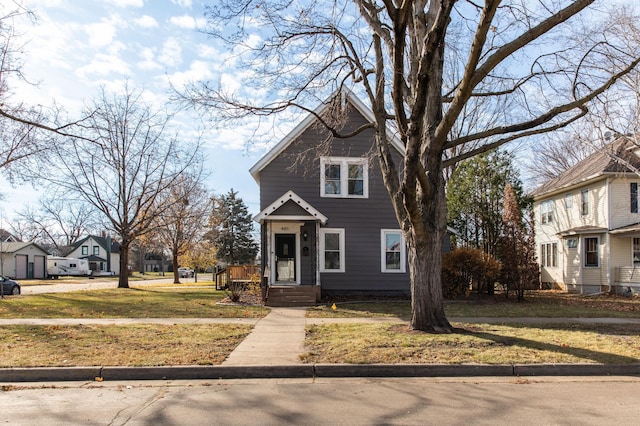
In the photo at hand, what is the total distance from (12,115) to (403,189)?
15205mm

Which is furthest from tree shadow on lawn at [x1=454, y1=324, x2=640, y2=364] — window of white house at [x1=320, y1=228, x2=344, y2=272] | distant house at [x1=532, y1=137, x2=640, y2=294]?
A: distant house at [x1=532, y1=137, x2=640, y2=294]

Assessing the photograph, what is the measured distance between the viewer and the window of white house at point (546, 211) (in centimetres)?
2961

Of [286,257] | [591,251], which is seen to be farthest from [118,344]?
[591,251]

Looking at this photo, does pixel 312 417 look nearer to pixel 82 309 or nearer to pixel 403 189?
pixel 403 189

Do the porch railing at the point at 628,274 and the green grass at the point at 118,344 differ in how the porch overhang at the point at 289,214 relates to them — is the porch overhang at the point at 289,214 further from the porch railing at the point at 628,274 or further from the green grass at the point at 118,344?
the porch railing at the point at 628,274

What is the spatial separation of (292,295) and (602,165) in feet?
59.9

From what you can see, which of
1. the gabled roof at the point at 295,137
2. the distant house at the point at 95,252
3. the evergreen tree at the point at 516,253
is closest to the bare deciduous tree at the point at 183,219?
the gabled roof at the point at 295,137

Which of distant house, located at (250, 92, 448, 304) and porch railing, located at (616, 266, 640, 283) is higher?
distant house, located at (250, 92, 448, 304)

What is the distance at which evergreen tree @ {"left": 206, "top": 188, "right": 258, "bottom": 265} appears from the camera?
45.7 m

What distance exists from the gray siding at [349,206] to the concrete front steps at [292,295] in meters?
2.07

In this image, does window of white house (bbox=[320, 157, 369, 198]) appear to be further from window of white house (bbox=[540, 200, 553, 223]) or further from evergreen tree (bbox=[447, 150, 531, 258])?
window of white house (bbox=[540, 200, 553, 223])

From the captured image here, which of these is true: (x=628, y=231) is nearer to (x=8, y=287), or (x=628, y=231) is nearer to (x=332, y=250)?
(x=332, y=250)

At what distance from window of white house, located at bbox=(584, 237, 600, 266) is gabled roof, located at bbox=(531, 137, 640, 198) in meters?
3.27

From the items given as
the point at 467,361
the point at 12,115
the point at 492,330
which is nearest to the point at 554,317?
the point at 492,330
